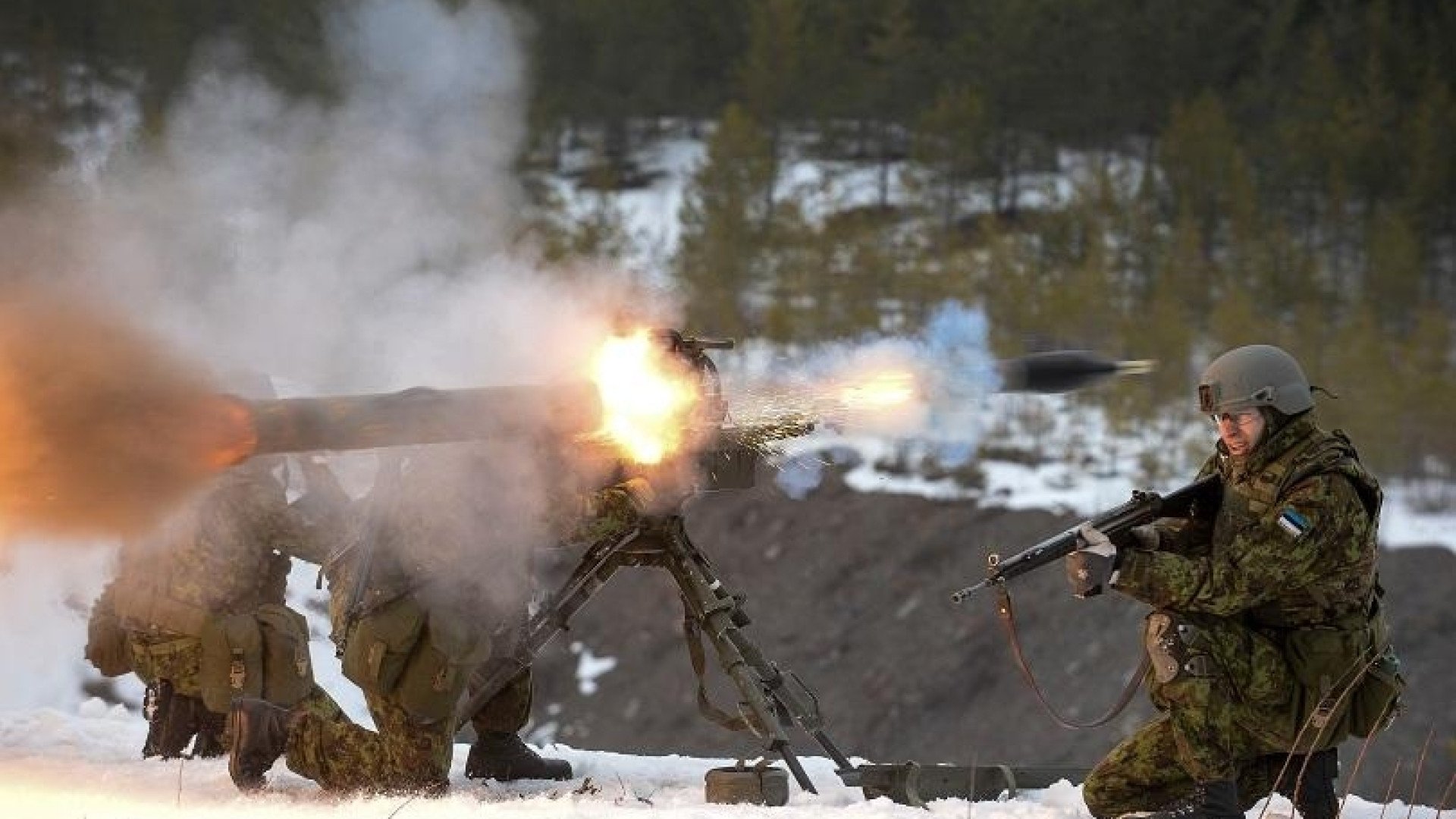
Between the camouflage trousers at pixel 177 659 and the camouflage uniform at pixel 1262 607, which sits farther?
the camouflage trousers at pixel 177 659

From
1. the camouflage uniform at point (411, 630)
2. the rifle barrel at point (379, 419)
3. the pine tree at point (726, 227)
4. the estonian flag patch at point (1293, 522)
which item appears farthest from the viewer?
the pine tree at point (726, 227)

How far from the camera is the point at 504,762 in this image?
30.6 feet

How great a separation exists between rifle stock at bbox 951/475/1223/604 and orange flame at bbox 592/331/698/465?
1765 millimetres

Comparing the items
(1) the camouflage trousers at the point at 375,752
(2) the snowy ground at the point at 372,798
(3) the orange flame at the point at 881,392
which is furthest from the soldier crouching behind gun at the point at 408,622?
(3) the orange flame at the point at 881,392

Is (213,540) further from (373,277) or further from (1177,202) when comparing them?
(1177,202)

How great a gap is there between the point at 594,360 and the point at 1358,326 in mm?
25928

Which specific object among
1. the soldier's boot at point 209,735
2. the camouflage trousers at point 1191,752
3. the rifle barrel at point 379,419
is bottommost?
the camouflage trousers at point 1191,752

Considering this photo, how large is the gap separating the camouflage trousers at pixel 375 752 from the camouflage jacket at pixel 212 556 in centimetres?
165

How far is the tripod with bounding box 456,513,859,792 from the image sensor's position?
886 centimetres

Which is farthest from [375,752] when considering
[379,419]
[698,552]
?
[698,552]

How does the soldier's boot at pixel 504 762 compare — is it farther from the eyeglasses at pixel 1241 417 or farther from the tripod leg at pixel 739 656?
the eyeglasses at pixel 1241 417

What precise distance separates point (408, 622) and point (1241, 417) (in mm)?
3340

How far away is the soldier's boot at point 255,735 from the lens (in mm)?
8562

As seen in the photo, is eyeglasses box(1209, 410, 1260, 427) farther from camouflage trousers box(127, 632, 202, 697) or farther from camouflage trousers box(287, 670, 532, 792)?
camouflage trousers box(127, 632, 202, 697)
